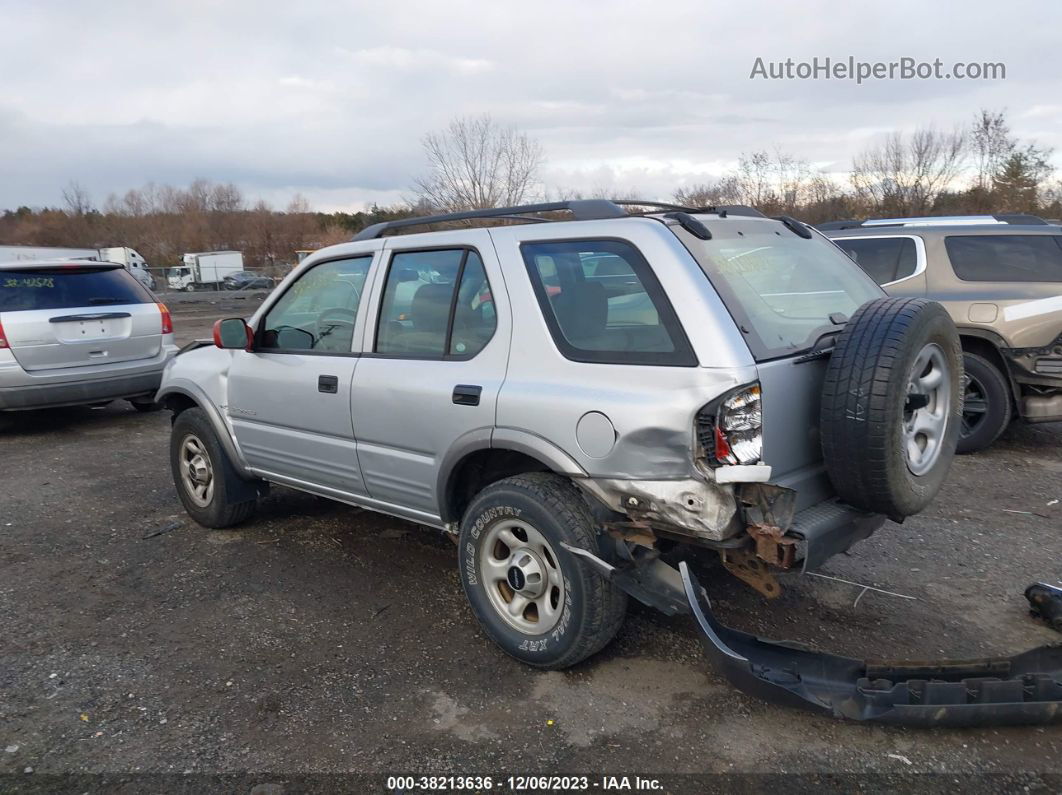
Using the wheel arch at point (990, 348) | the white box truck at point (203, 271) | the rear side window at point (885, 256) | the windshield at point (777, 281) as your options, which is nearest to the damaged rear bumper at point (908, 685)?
the windshield at point (777, 281)

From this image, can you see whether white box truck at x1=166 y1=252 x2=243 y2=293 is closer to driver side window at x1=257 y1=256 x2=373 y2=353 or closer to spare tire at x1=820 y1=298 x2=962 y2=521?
driver side window at x1=257 y1=256 x2=373 y2=353

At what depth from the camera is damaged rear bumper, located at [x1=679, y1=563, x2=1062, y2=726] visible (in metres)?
2.71

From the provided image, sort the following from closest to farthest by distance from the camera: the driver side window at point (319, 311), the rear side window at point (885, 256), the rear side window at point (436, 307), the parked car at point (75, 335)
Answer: the rear side window at point (436, 307) < the driver side window at point (319, 311) < the rear side window at point (885, 256) < the parked car at point (75, 335)

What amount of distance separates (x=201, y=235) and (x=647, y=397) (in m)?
75.6

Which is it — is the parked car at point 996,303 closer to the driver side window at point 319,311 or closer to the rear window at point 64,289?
the driver side window at point 319,311

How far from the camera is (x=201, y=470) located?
5082 millimetres

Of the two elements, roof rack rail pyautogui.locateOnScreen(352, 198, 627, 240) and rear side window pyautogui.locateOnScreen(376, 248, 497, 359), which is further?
rear side window pyautogui.locateOnScreen(376, 248, 497, 359)

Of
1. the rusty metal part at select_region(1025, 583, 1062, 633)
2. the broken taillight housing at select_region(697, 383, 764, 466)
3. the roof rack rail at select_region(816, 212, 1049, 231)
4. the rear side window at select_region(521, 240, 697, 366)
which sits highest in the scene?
the roof rack rail at select_region(816, 212, 1049, 231)

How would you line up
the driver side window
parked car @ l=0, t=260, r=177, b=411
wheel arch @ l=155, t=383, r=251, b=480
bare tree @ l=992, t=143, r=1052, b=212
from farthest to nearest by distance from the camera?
bare tree @ l=992, t=143, r=1052, b=212, parked car @ l=0, t=260, r=177, b=411, wheel arch @ l=155, t=383, r=251, b=480, the driver side window

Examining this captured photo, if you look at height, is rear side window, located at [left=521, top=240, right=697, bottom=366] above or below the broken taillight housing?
above

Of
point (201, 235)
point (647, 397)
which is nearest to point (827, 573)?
point (647, 397)

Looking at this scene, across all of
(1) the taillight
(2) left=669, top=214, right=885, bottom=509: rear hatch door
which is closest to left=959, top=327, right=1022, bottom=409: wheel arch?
(2) left=669, top=214, right=885, bottom=509: rear hatch door

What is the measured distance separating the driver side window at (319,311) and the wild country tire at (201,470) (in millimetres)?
810

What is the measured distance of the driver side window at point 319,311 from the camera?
4090 millimetres
